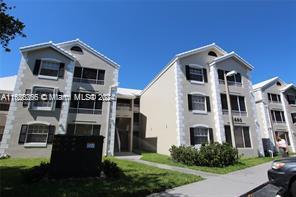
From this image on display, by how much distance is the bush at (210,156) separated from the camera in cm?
1191

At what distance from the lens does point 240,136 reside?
18.2 m

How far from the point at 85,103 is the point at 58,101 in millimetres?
2520

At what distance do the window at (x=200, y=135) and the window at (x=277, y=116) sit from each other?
540 inches

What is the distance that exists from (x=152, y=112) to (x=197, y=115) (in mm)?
6995

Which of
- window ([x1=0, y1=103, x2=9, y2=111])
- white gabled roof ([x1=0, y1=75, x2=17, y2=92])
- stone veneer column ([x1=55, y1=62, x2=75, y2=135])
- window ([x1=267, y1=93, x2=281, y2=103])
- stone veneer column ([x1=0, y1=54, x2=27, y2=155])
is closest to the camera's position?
stone veneer column ([x1=0, y1=54, x2=27, y2=155])

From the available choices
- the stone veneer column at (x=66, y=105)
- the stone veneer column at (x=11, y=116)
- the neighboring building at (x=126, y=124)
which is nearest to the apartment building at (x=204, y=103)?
the neighboring building at (x=126, y=124)

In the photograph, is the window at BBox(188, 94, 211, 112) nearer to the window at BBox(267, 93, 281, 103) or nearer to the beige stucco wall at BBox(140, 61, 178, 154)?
the beige stucco wall at BBox(140, 61, 178, 154)

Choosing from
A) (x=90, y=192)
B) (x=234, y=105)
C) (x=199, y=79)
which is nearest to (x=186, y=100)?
(x=199, y=79)

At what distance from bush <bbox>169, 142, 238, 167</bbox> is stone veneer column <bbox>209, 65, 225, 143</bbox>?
13.9 ft

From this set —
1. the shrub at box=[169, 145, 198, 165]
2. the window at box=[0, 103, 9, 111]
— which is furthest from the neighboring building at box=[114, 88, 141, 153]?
the window at box=[0, 103, 9, 111]

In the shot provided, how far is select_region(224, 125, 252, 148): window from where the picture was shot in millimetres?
17672

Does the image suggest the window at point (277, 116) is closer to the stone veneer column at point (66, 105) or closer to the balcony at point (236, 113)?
the balcony at point (236, 113)

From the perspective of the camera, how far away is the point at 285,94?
2697 cm

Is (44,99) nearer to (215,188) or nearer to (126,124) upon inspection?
(126,124)
